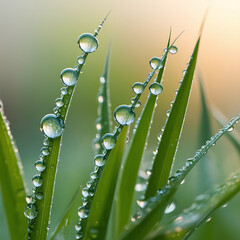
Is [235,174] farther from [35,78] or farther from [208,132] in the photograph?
[35,78]

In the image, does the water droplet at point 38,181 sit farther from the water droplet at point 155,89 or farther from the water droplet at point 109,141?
the water droplet at point 155,89

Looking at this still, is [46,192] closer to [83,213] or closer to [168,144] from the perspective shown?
[83,213]

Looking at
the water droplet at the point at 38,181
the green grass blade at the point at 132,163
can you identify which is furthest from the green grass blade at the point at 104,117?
the water droplet at the point at 38,181

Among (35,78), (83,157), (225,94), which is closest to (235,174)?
(83,157)

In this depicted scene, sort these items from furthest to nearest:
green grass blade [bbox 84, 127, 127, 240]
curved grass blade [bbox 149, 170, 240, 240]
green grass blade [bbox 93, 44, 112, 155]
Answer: green grass blade [bbox 93, 44, 112, 155]
green grass blade [bbox 84, 127, 127, 240]
curved grass blade [bbox 149, 170, 240, 240]

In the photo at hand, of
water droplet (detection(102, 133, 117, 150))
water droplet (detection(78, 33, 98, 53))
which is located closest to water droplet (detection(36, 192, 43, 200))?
water droplet (detection(102, 133, 117, 150))

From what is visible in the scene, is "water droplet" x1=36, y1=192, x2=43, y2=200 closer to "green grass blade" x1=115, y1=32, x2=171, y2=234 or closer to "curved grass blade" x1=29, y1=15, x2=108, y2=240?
"curved grass blade" x1=29, y1=15, x2=108, y2=240

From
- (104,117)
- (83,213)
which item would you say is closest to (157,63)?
(104,117)
